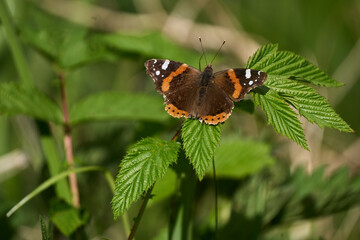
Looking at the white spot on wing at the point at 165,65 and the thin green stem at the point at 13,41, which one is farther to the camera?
the thin green stem at the point at 13,41

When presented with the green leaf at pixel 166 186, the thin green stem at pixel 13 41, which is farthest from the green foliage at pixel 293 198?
the thin green stem at pixel 13 41

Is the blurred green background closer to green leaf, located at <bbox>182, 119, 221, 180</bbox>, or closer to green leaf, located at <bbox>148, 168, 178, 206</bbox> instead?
green leaf, located at <bbox>148, 168, 178, 206</bbox>

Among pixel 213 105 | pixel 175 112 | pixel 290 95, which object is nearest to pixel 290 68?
pixel 290 95

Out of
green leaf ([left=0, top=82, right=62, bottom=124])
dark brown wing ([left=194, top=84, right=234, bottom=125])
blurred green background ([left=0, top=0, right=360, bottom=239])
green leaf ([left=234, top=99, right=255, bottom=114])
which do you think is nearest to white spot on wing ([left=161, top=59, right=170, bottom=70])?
dark brown wing ([left=194, top=84, right=234, bottom=125])

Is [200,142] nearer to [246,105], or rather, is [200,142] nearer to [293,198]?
[246,105]

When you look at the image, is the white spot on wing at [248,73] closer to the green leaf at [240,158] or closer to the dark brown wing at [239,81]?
the dark brown wing at [239,81]
